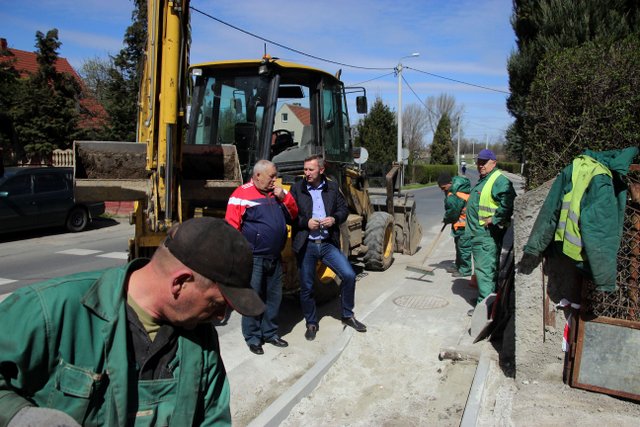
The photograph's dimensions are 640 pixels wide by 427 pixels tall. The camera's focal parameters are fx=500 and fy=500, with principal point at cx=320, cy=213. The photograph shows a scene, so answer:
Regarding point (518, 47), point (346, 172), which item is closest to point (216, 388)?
point (346, 172)

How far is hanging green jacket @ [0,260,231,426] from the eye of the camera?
136 centimetres

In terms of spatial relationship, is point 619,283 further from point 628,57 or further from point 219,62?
point 219,62

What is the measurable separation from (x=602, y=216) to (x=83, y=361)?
3513mm

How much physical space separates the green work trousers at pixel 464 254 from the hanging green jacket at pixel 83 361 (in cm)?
634

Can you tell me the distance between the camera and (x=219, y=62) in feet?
21.2

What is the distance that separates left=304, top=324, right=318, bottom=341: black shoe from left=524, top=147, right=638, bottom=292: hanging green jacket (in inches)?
100

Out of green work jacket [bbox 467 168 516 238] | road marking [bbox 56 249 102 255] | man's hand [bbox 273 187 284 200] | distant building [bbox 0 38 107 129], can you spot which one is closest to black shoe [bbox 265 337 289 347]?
man's hand [bbox 273 187 284 200]

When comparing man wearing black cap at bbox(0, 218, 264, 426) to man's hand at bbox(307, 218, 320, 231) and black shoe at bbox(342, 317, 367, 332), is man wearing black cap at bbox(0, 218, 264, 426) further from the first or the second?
black shoe at bbox(342, 317, 367, 332)

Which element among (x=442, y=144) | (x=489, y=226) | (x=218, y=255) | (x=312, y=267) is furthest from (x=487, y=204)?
(x=442, y=144)

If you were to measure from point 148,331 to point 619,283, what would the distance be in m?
3.74

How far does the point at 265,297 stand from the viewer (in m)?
5.02

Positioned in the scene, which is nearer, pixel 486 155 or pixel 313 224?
pixel 313 224

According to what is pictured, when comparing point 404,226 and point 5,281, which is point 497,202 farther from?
point 5,281

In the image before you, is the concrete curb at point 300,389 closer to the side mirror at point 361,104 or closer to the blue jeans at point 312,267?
the blue jeans at point 312,267
